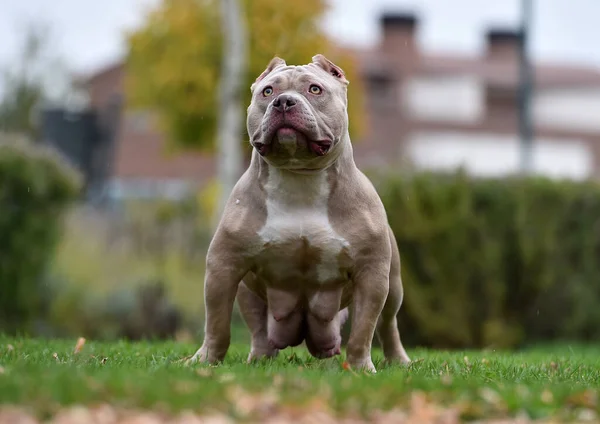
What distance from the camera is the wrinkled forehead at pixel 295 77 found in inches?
217

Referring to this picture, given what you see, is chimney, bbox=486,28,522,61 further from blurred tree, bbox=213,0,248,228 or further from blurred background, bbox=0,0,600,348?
blurred tree, bbox=213,0,248,228

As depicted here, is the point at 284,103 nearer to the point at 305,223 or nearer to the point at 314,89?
the point at 314,89

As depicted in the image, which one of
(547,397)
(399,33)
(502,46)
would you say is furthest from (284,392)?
(502,46)

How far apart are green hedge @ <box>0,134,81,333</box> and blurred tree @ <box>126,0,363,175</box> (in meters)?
9.23

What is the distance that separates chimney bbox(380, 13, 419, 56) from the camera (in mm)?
45656

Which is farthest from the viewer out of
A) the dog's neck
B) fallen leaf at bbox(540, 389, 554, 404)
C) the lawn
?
the dog's neck

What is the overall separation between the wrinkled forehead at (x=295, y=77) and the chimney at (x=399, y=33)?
40.4 m

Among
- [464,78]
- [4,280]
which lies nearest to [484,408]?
[4,280]

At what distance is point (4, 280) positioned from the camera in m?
11.0

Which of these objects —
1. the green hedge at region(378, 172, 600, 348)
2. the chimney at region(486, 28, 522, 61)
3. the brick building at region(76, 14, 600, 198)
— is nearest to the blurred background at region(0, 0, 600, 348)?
the green hedge at region(378, 172, 600, 348)

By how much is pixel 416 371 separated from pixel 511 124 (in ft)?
134

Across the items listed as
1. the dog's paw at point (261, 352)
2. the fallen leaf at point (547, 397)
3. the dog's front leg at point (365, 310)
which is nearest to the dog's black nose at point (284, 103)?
the dog's front leg at point (365, 310)

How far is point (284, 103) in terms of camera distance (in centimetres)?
530

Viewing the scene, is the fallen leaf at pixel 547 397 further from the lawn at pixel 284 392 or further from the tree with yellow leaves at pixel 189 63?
the tree with yellow leaves at pixel 189 63
